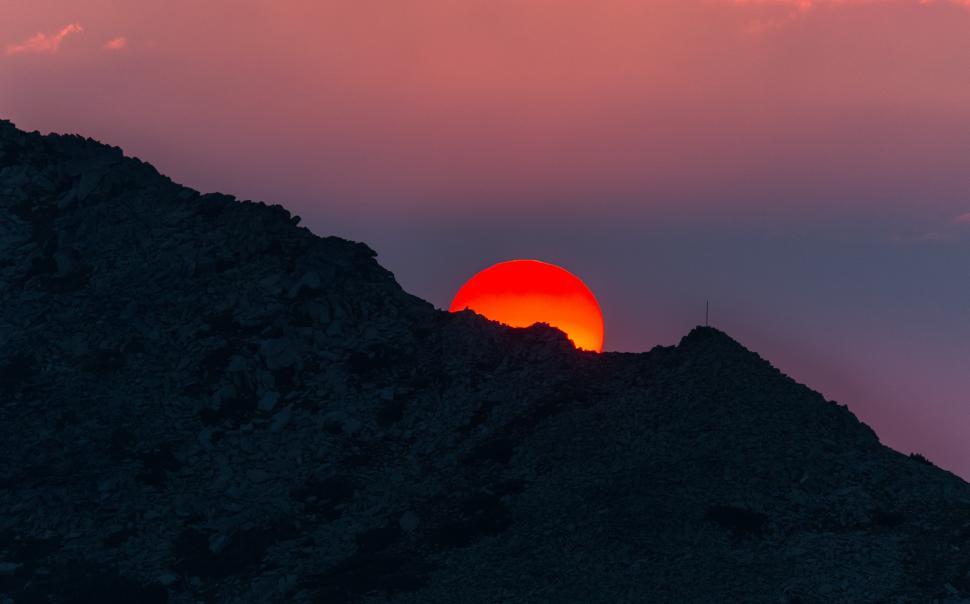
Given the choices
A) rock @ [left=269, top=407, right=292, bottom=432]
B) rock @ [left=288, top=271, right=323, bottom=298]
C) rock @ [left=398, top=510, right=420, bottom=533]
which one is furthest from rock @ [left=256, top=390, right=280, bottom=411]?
rock @ [left=398, top=510, right=420, bottom=533]

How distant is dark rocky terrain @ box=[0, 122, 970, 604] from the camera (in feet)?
150

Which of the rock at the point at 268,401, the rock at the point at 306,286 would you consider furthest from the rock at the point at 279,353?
the rock at the point at 306,286

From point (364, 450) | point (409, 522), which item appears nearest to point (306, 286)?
point (364, 450)

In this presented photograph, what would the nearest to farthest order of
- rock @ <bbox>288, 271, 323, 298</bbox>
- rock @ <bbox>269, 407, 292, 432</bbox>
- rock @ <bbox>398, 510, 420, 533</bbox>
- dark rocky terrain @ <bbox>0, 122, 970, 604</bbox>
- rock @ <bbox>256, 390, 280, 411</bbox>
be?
dark rocky terrain @ <bbox>0, 122, 970, 604</bbox>, rock @ <bbox>398, 510, 420, 533</bbox>, rock @ <bbox>269, 407, 292, 432</bbox>, rock @ <bbox>256, 390, 280, 411</bbox>, rock @ <bbox>288, 271, 323, 298</bbox>

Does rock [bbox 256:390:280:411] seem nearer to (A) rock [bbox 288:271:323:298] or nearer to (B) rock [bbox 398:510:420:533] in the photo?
(A) rock [bbox 288:271:323:298]

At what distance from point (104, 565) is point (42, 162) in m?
34.7

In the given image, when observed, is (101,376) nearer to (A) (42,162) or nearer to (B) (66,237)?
(B) (66,237)

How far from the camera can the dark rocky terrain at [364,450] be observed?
45688mm

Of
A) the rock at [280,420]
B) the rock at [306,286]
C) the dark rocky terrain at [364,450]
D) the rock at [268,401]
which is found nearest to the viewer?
the dark rocky terrain at [364,450]

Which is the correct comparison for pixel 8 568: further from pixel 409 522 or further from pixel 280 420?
pixel 409 522

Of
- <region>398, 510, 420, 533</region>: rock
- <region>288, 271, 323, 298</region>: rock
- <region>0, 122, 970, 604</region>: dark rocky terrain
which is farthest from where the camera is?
<region>288, 271, 323, 298</region>: rock

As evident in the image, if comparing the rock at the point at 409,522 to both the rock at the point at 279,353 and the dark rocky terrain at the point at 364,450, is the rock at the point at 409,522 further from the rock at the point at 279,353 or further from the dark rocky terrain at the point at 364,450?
the rock at the point at 279,353

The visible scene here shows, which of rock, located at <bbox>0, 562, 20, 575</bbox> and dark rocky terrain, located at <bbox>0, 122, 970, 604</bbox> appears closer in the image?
dark rocky terrain, located at <bbox>0, 122, 970, 604</bbox>

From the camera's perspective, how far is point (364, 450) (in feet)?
186
